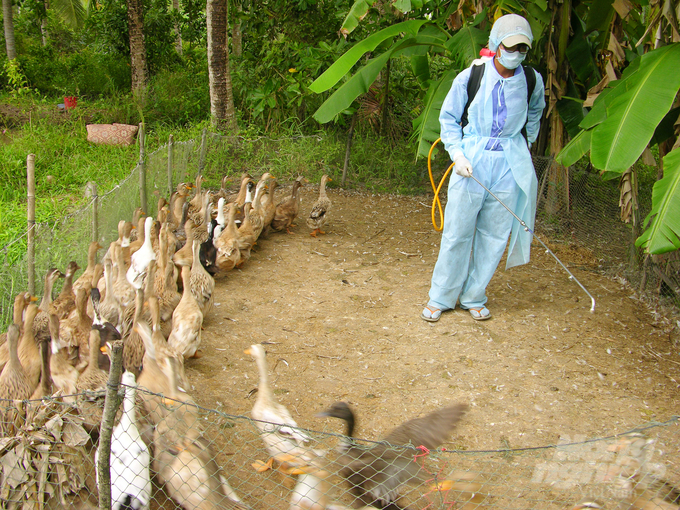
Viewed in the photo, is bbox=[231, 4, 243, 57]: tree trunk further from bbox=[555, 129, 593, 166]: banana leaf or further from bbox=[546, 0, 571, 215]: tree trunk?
bbox=[555, 129, 593, 166]: banana leaf

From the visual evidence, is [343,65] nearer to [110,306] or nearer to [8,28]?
[110,306]

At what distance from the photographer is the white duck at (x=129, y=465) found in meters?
2.88

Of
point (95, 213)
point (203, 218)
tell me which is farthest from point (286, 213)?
point (95, 213)

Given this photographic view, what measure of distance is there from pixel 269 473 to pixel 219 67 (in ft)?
24.9

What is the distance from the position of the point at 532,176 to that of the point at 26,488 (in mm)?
4289

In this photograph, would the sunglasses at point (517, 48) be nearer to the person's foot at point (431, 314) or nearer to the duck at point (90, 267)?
the person's foot at point (431, 314)

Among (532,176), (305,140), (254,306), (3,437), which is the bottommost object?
(254,306)

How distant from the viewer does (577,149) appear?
4895 millimetres

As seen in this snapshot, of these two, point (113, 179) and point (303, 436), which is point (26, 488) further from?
point (113, 179)

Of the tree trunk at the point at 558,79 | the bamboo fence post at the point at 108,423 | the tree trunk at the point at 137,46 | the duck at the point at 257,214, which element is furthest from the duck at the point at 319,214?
the tree trunk at the point at 137,46

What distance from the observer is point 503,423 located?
3.98 m

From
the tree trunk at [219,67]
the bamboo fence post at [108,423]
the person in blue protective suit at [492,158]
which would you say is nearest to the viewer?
the bamboo fence post at [108,423]

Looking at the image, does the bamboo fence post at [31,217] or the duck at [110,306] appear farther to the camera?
the duck at [110,306]

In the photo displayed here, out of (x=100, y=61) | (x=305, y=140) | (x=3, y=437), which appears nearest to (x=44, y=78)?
(x=100, y=61)
